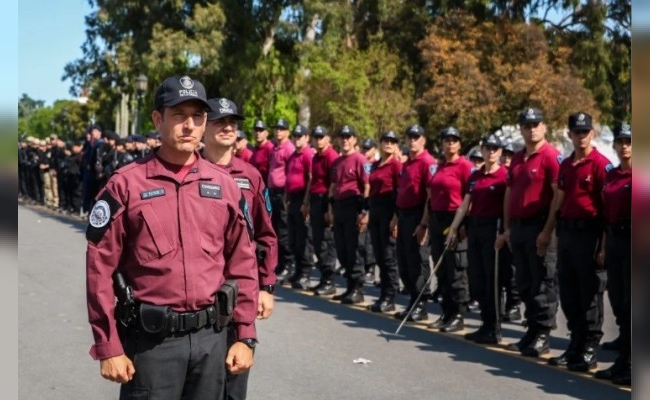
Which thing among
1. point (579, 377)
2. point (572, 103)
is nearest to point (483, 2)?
point (572, 103)

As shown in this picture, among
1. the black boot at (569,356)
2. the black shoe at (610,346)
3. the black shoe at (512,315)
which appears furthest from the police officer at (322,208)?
the black boot at (569,356)

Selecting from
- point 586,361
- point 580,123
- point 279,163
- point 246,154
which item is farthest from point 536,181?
point 246,154

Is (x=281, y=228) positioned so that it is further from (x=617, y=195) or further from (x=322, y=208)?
(x=617, y=195)

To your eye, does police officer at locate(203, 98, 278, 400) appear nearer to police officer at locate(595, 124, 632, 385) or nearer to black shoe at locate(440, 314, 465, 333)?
police officer at locate(595, 124, 632, 385)

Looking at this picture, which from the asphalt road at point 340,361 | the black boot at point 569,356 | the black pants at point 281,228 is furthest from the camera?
the black pants at point 281,228

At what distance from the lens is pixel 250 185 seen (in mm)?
5695

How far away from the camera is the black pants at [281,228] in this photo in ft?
50.0

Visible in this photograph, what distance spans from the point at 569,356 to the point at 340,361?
6.21ft

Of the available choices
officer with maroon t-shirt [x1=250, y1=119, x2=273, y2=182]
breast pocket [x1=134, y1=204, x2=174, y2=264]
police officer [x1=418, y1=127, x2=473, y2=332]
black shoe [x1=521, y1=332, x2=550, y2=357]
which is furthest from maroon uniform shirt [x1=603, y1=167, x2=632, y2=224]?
officer with maroon t-shirt [x1=250, y1=119, x2=273, y2=182]

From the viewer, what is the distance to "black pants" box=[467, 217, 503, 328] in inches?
398

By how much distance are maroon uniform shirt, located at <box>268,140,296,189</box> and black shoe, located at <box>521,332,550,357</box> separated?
602 centimetres

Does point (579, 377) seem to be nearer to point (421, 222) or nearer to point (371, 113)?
point (421, 222)

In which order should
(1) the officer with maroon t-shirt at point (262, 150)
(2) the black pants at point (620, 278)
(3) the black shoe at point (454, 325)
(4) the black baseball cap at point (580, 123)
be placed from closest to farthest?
(2) the black pants at point (620, 278) < (4) the black baseball cap at point (580, 123) < (3) the black shoe at point (454, 325) < (1) the officer with maroon t-shirt at point (262, 150)

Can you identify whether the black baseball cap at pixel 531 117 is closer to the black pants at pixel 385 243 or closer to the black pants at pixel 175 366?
the black pants at pixel 385 243
